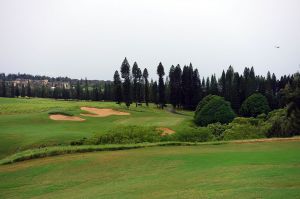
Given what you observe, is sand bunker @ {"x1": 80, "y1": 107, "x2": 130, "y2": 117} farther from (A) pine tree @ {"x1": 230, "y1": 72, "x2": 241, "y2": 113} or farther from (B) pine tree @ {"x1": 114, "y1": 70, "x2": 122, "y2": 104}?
(A) pine tree @ {"x1": 230, "y1": 72, "x2": 241, "y2": 113}

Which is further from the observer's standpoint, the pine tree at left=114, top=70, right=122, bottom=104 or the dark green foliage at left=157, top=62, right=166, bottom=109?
the dark green foliage at left=157, top=62, right=166, bottom=109

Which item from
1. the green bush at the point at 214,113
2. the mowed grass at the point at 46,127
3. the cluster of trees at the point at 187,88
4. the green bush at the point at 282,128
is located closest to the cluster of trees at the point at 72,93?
the cluster of trees at the point at 187,88

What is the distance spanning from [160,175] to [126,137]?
16.2 m

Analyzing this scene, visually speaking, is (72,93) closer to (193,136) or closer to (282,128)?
(282,128)

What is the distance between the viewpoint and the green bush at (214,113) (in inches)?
2591

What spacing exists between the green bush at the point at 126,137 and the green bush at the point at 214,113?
98.8 ft

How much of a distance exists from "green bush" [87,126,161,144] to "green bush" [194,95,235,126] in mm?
30104

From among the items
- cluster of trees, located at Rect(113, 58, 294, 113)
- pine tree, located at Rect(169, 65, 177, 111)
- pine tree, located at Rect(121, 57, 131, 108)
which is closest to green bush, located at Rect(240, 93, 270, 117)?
cluster of trees, located at Rect(113, 58, 294, 113)

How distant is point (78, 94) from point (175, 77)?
56.7 m

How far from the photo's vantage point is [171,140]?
35625 mm

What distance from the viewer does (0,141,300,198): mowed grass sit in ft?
49.4

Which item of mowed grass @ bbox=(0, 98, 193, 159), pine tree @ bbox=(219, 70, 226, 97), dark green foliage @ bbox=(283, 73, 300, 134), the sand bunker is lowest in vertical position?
mowed grass @ bbox=(0, 98, 193, 159)

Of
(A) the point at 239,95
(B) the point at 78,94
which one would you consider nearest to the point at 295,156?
(A) the point at 239,95

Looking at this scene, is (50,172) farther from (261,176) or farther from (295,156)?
(295,156)
